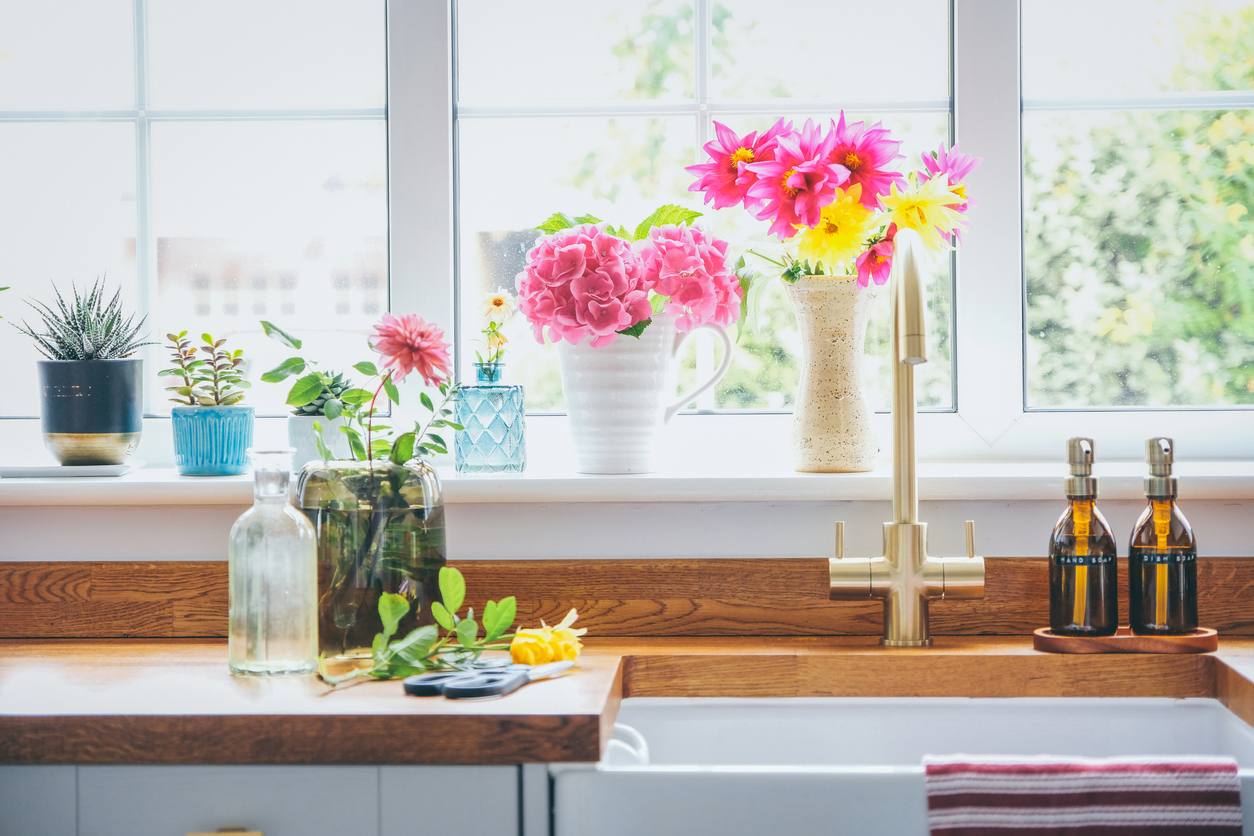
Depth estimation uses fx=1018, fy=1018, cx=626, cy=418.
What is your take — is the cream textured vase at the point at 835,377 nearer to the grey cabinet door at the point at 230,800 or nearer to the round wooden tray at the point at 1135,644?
the round wooden tray at the point at 1135,644

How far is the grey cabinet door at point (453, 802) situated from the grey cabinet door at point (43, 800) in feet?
0.91

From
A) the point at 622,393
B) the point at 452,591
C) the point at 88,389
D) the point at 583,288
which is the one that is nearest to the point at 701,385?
the point at 622,393

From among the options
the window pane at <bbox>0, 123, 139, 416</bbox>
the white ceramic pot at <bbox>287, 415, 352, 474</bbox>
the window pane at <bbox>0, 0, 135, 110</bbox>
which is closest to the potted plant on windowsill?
the white ceramic pot at <bbox>287, 415, 352, 474</bbox>

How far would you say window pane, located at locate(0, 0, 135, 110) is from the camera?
1.52m

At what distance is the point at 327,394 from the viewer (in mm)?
1255

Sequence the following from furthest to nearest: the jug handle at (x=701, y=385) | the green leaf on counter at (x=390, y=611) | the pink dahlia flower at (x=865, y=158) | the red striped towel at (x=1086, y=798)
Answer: the jug handle at (x=701, y=385)
the pink dahlia flower at (x=865, y=158)
the green leaf on counter at (x=390, y=611)
the red striped towel at (x=1086, y=798)

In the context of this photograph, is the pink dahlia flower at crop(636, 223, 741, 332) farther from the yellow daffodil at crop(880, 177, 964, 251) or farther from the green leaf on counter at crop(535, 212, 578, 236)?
the yellow daffodil at crop(880, 177, 964, 251)

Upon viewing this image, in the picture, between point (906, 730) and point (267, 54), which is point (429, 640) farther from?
point (267, 54)

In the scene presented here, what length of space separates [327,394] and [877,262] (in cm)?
70

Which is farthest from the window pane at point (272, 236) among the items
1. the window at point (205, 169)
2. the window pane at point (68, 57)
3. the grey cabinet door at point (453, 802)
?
the grey cabinet door at point (453, 802)

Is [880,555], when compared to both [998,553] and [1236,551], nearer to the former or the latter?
[998,553]

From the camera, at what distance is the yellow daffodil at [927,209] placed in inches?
46.9

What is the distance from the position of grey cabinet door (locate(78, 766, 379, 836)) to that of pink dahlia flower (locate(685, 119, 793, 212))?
77cm

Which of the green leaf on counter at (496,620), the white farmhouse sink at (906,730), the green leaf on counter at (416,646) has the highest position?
the green leaf on counter at (496,620)
